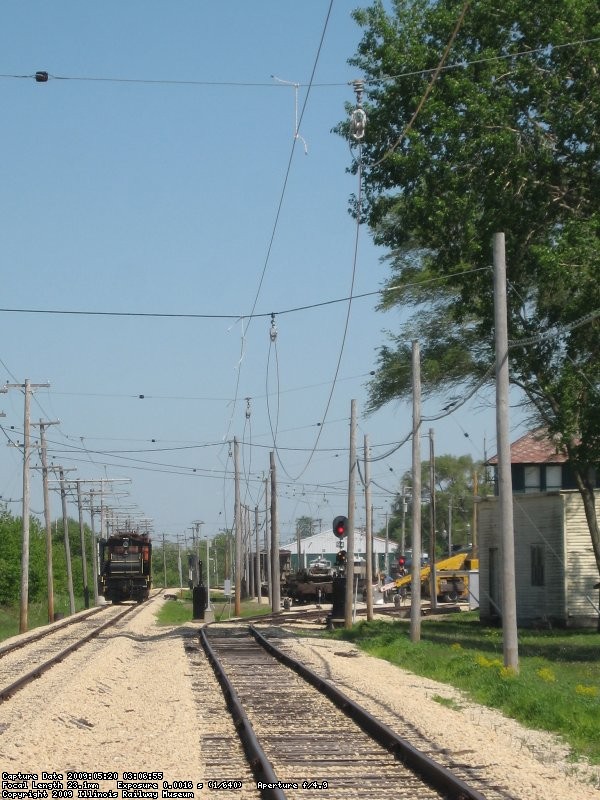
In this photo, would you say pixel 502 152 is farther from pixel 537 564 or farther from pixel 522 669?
pixel 537 564

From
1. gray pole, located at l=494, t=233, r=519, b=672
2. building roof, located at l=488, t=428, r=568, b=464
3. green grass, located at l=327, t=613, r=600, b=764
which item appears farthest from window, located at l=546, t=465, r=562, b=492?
gray pole, located at l=494, t=233, r=519, b=672

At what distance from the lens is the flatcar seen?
73500 millimetres

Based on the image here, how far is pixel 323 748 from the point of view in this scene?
12.2 m

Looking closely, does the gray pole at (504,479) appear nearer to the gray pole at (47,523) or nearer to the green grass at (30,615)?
the green grass at (30,615)

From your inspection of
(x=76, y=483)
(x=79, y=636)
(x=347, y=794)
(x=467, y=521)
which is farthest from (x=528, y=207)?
(x=467, y=521)

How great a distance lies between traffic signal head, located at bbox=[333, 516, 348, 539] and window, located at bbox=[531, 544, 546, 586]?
7.95m

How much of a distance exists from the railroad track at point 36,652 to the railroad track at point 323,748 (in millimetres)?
3997

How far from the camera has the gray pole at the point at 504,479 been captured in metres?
20.9

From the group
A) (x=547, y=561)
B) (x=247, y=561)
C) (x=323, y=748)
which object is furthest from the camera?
(x=247, y=561)

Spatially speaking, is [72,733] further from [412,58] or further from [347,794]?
[412,58]

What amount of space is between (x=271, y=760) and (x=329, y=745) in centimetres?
119

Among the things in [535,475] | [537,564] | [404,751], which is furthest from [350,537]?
[404,751]

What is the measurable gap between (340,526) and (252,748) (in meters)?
25.7

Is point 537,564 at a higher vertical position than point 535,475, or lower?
lower
